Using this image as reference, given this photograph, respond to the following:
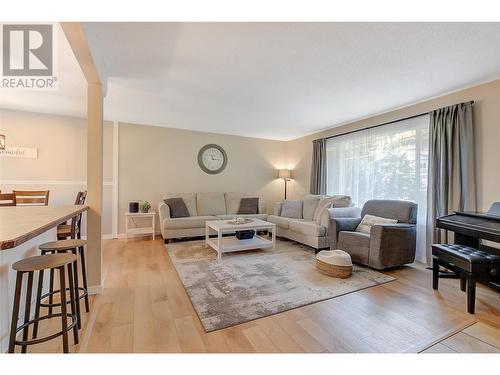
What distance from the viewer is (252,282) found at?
2.43 meters

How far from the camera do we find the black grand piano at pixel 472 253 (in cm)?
191

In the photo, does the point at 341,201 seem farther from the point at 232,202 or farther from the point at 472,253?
the point at 232,202

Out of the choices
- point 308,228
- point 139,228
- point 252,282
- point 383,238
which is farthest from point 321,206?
point 139,228

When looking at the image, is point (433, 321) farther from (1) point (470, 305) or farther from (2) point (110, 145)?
(2) point (110, 145)

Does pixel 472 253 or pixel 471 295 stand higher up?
pixel 472 253

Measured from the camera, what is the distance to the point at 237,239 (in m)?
3.70

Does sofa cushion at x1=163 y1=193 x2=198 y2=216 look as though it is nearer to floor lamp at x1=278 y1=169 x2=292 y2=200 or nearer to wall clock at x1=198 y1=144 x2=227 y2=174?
wall clock at x1=198 y1=144 x2=227 y2=174

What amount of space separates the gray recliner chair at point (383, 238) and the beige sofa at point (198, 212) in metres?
1.82

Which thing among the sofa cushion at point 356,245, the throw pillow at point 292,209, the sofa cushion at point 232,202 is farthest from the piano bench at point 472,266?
the sofa cushion at point 232,202

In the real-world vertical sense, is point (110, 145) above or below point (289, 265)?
above

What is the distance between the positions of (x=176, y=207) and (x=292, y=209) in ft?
7.36

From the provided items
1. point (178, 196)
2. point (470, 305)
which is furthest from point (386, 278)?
point (178, 196)
